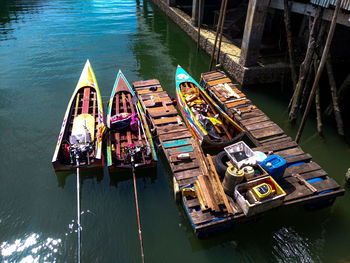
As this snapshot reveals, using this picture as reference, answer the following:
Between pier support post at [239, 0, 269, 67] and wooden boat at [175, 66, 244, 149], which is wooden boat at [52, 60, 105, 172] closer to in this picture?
wooden boat at [175, 66, 244, 149]

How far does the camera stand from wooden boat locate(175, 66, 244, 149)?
10305 mm

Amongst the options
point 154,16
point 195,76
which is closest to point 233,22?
point 195,76

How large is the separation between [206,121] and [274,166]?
3877 mm

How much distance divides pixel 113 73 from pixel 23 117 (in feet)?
23.2

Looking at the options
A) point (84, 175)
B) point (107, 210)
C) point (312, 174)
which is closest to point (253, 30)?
point (312, 174)

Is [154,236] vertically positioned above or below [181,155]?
below

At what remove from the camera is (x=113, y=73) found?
58.8 feet

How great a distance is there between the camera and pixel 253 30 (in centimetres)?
1434

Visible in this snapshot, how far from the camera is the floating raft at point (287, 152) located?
8070mm

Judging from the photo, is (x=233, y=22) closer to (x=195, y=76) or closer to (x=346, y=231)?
(x=195, y=76)

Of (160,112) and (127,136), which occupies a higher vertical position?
(160,112)

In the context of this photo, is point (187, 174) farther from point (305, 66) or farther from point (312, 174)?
point (305, 66)

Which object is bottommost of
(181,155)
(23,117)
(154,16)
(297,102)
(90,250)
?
(90,250)

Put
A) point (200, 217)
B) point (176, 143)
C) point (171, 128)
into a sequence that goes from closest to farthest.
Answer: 1. point (200, 217)
2. point (176, 143)
3. point (171, 128)
